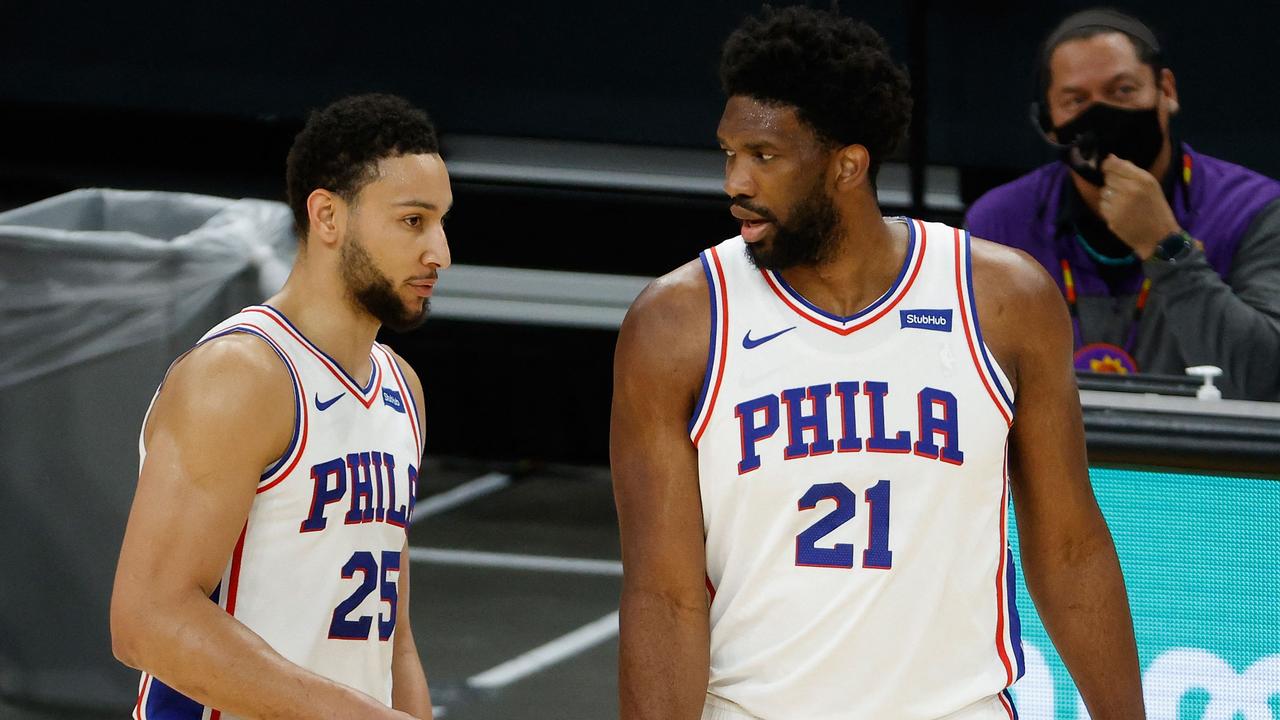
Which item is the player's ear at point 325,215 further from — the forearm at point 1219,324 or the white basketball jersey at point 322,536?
the forearm at point 1219,324

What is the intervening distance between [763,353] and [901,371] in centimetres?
20

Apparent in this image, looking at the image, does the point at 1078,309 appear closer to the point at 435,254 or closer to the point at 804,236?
the point at 804,236

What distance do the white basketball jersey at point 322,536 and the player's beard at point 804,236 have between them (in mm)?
627

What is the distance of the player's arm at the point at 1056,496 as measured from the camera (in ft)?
8.16

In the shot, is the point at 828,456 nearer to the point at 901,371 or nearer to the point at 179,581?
the point at 901,371

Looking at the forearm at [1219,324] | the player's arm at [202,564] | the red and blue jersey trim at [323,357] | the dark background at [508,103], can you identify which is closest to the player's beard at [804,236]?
the red and blue jersey trim at [323,357]

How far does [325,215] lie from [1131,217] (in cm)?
211

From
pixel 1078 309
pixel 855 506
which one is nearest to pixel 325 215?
pixel 855 506

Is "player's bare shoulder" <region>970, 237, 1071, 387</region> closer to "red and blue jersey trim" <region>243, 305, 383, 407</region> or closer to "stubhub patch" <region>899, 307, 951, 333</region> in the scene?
"stubhub patch" <region>899, 307, 951, 333</region>

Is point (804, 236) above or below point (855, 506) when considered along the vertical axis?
above

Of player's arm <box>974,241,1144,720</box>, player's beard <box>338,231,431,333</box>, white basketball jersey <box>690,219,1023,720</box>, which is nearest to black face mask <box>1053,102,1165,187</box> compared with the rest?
player's arm <box>974,241,1144,720</box>

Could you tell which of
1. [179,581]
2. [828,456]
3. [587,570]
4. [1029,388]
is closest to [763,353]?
[828,456]

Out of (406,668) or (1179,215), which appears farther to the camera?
(1179,215)

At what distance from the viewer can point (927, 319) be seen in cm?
248
